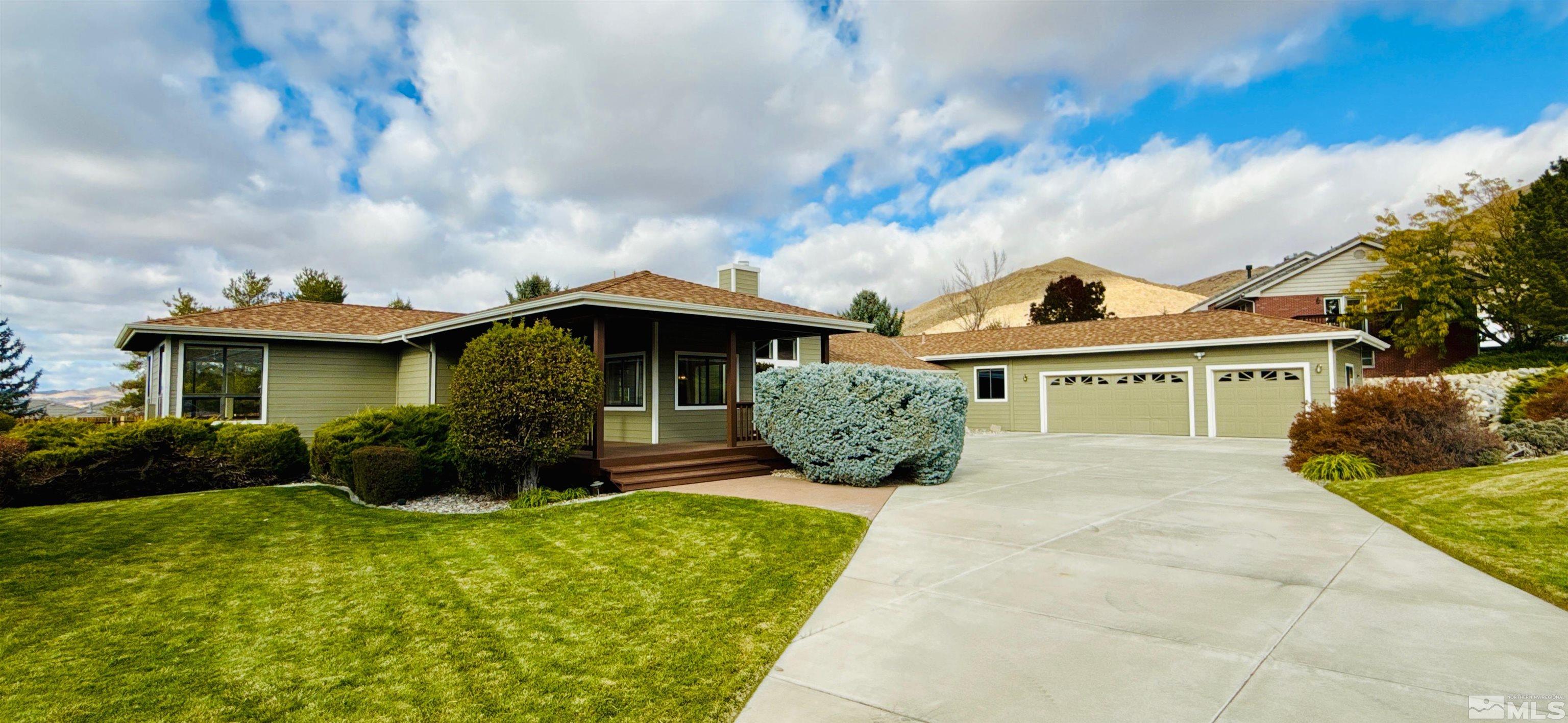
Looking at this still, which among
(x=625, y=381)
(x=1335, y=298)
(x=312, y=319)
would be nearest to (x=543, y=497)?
(x=625, y=381)

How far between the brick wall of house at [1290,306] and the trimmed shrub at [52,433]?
31969 millimetres

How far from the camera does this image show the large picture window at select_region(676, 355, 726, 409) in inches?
496

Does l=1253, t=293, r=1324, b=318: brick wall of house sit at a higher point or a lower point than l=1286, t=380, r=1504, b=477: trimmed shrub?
higher

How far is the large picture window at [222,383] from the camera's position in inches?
515

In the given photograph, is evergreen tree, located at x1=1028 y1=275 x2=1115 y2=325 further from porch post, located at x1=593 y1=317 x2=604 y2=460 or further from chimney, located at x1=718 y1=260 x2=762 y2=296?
porch post, located at x1=593 y1=317 x2=604 y2=460

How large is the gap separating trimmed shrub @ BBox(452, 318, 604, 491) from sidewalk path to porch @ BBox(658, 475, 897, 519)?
60.8 inches

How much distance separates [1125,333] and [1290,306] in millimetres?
10578

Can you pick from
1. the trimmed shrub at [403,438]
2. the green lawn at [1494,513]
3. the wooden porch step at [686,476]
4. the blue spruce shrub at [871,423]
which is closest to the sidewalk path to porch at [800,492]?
the wooden porch step at [686,476]

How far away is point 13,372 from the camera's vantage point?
2912 cm

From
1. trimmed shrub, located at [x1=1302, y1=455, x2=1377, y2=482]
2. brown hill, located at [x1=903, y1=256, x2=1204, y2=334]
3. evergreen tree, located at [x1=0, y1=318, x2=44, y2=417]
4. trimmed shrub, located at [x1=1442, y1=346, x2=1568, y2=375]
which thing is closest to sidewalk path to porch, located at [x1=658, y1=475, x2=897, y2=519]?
trimmed shrub, located at [x1=1302, y1=455, x2=1377, y2=482]

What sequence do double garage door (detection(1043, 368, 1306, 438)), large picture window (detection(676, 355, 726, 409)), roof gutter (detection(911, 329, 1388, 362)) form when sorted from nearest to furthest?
large picture window (detection(676, 355, 726, 409)) → roof gutter (detection(911, 329, 1388, 362)) → double garage door (detection(1043, 368, 1306, 438))

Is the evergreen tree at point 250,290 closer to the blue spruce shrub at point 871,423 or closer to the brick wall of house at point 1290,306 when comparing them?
the blue spruce shrub at point 871,423

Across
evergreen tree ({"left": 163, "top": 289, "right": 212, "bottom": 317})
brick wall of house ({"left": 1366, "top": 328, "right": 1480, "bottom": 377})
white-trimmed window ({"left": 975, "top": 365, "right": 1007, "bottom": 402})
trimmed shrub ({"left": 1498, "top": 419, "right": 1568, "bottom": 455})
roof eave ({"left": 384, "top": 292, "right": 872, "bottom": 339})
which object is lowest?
trimmed shrub ({"left": 1498, "top": 419, "right": 1568, "bottom": 455})

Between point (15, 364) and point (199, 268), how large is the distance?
11.1m
